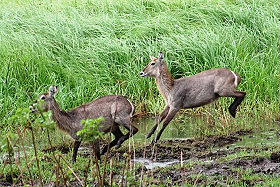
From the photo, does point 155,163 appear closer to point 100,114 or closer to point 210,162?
point 210,162

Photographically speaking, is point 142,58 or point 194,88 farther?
point 142,58

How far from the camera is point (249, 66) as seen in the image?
11148 millimetres

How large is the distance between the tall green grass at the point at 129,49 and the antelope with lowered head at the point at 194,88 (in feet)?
2.55

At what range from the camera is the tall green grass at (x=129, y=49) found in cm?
1095

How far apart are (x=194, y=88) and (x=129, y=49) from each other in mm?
2847

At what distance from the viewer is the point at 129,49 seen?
12070 mm

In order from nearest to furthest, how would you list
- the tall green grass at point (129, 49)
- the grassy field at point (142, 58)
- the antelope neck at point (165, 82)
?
the grassy field at point (142, 58) → the antelope neck at point (165, 82) → the tall green grass at point (129, 49)

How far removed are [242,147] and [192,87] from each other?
59.0 inches

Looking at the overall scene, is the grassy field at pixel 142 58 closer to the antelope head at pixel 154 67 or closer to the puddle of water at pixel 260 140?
the puddle of water at pixel 260 140

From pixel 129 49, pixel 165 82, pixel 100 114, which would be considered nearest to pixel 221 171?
pixel 100 114

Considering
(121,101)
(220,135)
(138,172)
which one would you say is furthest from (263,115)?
(138,172)

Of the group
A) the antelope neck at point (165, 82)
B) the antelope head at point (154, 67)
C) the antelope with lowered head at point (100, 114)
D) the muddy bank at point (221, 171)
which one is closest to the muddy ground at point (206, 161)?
the muddy bank at point (221, 171)

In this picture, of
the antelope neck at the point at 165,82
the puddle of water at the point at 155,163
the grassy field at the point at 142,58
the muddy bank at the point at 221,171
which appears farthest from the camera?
the antelope neck at the point at 165,82

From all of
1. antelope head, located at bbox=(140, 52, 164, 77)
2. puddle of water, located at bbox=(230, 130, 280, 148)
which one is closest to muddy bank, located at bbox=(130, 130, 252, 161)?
puddle of water, located at bbox=(230, 130, 280, 148)
